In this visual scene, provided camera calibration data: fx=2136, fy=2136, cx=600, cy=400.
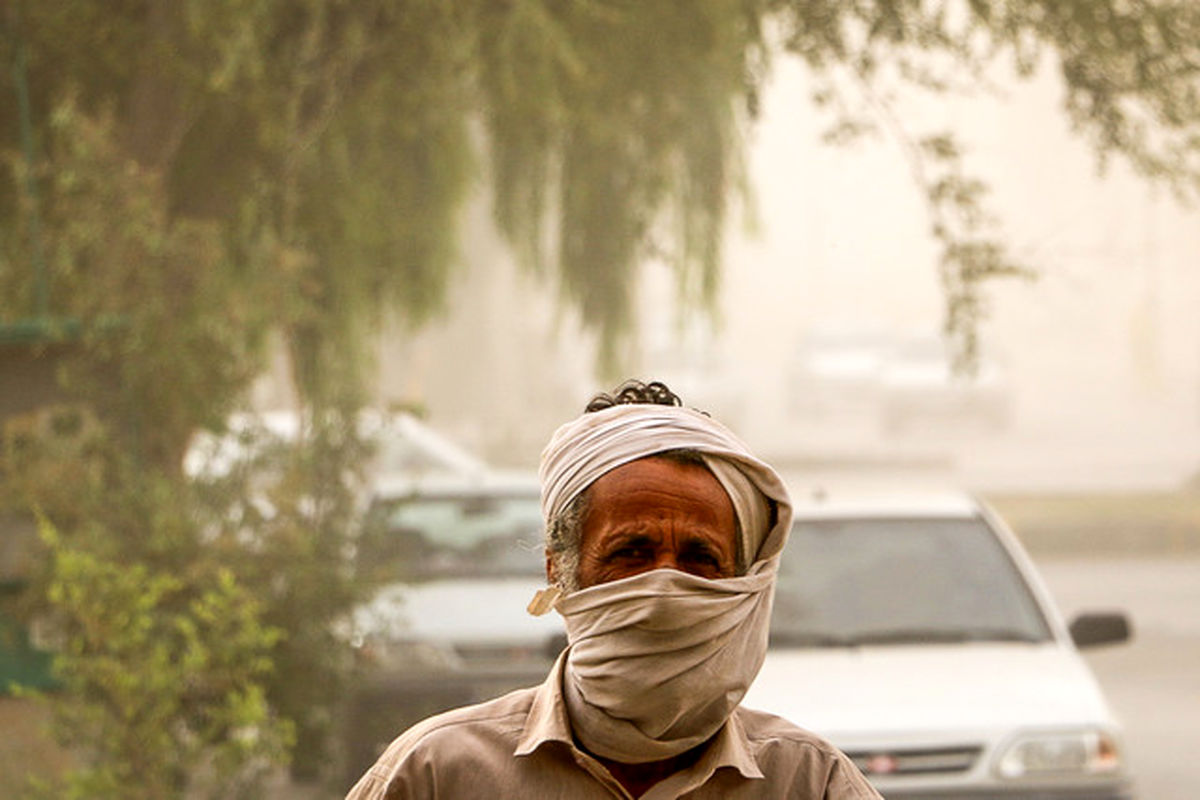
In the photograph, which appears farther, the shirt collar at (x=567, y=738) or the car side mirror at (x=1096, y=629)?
the car side mirror at (x=1096, y=629)

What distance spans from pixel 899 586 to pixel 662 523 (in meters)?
5.90

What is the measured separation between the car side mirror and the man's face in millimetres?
5641

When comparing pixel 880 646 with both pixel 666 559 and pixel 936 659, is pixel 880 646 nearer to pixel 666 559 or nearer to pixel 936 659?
pixel 936 659

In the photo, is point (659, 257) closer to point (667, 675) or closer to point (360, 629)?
point (360, 629)

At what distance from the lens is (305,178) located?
8680 millimetres

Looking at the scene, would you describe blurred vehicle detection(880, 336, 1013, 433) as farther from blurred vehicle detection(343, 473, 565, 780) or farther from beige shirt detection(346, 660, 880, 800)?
beige shirt detection(346, 660, 880, 800)

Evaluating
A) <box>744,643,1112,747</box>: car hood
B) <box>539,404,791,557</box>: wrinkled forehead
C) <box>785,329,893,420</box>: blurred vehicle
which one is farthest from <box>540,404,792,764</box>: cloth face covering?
<box>785,329,893,420</box>: blurred vehicle

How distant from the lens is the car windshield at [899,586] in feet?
25.1

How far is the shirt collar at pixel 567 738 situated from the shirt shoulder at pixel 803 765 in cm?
2

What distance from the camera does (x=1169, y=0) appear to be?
315 inches

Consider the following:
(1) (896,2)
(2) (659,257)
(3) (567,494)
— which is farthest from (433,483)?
(3) (567,494)

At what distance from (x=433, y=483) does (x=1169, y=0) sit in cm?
425

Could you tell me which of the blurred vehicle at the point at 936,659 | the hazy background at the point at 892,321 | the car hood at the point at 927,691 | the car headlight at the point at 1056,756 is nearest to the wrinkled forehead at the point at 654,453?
the blurred vehicle at the point at 936,659

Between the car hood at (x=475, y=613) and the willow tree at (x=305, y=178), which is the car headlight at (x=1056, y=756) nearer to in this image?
the willow tree at (x=305, y=178)
